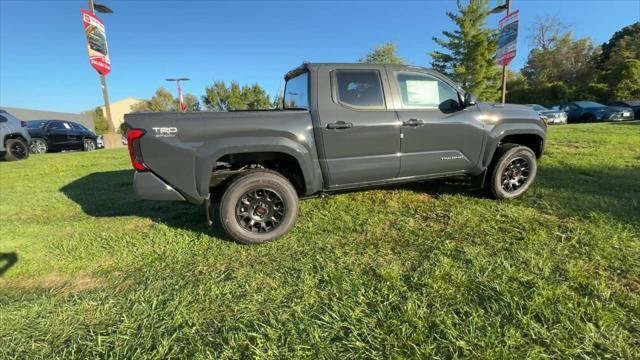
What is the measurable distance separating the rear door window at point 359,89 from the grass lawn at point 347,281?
1.32m

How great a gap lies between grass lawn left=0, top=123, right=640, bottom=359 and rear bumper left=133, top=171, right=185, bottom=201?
1.98 ft

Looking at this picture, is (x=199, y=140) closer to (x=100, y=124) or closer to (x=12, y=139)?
(x=12, y=139)

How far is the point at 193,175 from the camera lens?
3.22 meters

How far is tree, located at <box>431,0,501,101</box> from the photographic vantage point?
1025 inches

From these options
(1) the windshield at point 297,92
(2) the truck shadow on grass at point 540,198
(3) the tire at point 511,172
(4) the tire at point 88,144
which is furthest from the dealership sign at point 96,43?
(3) the tire at point 511,172

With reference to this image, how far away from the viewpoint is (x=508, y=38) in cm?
1188

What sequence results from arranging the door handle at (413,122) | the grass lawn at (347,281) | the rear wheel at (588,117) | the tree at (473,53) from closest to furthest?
1. the grass lawn at (347,281)
2. the door handle at (413,122)
3. the rear wheel at (588,117)
4. the tree at (473,53)

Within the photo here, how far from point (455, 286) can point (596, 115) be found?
21.2 meters

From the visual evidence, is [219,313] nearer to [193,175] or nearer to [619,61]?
[193,175]

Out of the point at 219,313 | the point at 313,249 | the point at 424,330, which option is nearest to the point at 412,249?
the point at 313,249

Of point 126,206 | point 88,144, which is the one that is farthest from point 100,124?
point 126,206

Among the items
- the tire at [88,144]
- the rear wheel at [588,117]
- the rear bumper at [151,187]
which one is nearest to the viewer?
the rear bumper at [151,187]

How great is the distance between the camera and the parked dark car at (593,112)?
17.3 metres

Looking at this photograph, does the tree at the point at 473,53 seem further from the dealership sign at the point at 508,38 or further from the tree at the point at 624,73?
the dealership sign at the point at 508,38
